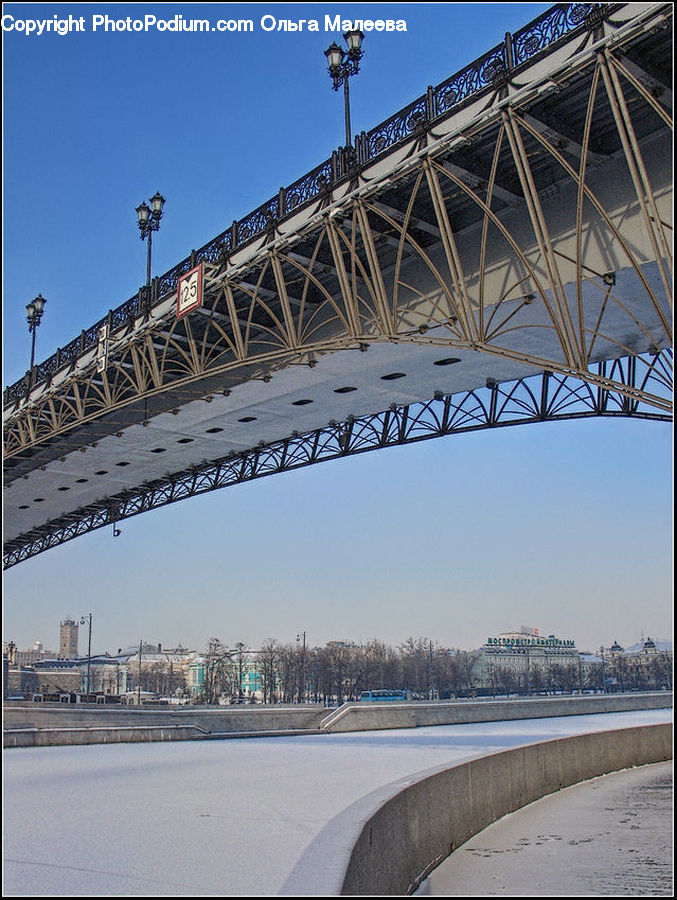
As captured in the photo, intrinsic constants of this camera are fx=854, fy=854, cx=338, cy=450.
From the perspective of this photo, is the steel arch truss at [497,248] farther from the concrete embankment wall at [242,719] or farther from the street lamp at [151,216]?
the concrete embankment wall at [242,719]

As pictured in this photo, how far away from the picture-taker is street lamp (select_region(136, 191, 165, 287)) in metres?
28.2

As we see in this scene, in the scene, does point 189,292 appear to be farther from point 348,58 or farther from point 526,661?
point 526,661

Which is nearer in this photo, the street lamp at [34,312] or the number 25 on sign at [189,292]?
the number 25 on sign at [189,292]

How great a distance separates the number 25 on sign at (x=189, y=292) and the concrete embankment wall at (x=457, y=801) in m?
12.7

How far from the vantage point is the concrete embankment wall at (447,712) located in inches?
1297

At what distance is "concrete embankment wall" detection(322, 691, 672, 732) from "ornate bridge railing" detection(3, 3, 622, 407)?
55.9 feet

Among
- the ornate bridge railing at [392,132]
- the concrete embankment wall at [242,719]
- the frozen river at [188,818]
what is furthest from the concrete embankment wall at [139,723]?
the ornate bridge railing at [392,132]

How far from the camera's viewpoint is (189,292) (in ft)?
71.1

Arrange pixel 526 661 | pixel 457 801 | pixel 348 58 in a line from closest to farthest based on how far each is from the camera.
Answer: pixel 457 801, pixel 348 58, pixel 526 661

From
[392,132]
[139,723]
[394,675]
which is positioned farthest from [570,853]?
[394,675]

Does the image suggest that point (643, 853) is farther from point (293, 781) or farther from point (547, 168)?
point (547, 168)

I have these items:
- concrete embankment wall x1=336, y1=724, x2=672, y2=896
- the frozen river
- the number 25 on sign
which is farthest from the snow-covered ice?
the number 25 on sign

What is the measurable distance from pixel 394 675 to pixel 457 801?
112 metres

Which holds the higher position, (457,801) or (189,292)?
(189,292)
